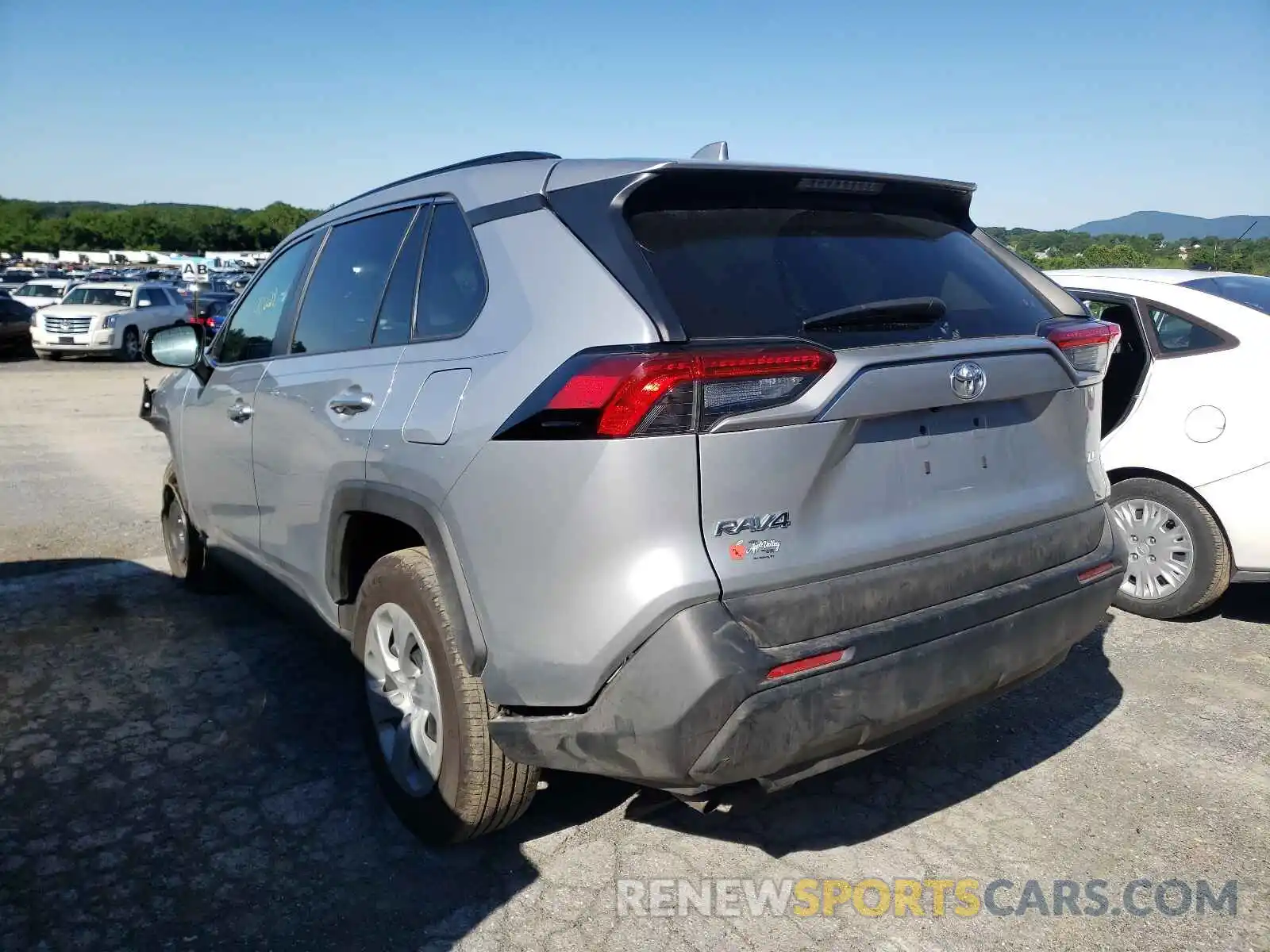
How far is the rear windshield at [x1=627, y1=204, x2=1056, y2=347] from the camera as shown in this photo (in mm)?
2348

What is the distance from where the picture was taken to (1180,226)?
59.6 feet

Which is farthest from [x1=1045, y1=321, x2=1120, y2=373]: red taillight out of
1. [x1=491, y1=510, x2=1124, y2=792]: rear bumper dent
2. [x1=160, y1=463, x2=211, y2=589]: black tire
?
[x1=160, y1=463, x2=211, y2=589]: black tire

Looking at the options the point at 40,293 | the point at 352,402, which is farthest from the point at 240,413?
the point at 40,293

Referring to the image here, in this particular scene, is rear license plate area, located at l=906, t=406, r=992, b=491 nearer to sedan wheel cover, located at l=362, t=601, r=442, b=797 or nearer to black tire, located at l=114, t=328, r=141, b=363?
sedan wheel cover, located at l=362, t=601, r=442, b=797

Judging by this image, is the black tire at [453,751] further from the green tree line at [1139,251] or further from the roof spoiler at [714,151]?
the green tree line at [1139,251]

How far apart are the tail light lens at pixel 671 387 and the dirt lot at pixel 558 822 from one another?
132 centimetres

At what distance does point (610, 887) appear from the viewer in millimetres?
2705

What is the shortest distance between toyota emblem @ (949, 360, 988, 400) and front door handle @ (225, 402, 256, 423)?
103 inches

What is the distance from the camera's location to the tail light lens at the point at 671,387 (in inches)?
84.5

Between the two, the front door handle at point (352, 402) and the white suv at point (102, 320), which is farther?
the white suv at point (102, 320)

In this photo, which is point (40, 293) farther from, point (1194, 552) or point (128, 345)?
point (1194, 552)

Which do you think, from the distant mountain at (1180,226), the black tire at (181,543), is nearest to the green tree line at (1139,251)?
the distant mountain at (1180,226)

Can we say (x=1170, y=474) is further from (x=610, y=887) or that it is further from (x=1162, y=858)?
(x=610, y=887)

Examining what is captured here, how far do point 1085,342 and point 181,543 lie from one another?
178 inches
